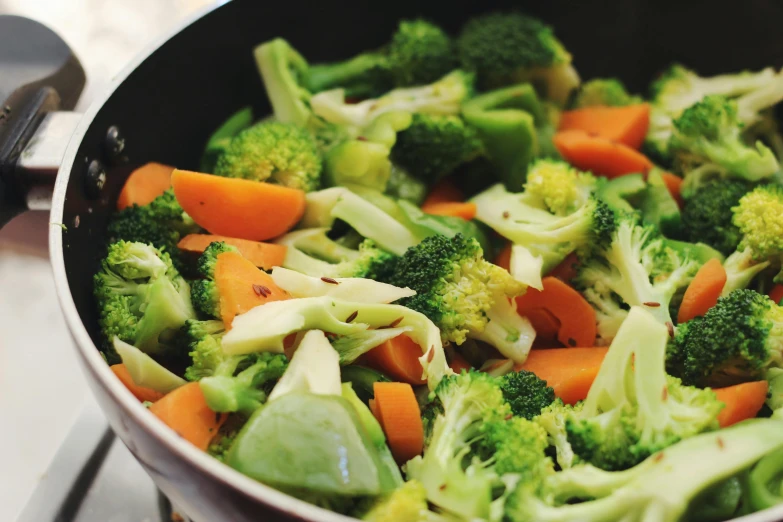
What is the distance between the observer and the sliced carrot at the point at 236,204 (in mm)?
1242

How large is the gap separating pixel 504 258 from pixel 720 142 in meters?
0.55

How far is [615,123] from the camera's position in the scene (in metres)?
1.67

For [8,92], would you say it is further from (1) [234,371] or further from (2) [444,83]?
(2) [444,83]

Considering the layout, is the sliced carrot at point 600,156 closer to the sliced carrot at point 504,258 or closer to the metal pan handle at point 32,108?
the sliced carrot at point 504,258

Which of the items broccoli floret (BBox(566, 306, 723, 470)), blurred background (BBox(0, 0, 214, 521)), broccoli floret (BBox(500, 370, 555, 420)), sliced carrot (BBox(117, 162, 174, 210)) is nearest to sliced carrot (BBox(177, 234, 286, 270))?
sliced carrot (BBox(117, 162, 174, 210))

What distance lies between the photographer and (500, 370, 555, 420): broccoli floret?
3.45 feet

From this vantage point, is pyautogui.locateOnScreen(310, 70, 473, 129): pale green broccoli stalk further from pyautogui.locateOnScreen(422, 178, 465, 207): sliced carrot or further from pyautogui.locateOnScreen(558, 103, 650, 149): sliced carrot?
pyautogui.locateOnScreen(558, 103, 650, 149): sliced carrot

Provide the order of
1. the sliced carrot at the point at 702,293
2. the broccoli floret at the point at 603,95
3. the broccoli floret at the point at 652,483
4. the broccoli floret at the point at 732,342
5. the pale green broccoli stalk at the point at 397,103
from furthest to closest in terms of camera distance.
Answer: the broccoli floret at the point at 603,95
the pale green broccoli stalk at the point at 397,103
the sliced carrot at the point at 702,293
the broccoli floret at the point at 732,342
the broccoli floret at the point at 652,483

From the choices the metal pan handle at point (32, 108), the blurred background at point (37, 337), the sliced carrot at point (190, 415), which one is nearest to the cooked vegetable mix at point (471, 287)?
the sliced carrot at point (190, 415)

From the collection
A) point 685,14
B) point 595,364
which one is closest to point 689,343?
point 595,364

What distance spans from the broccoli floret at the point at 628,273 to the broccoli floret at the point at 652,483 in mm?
334

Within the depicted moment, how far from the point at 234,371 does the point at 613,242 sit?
2.26ft

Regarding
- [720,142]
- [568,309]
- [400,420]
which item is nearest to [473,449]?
[400,420]

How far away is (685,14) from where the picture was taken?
179 centimetres
